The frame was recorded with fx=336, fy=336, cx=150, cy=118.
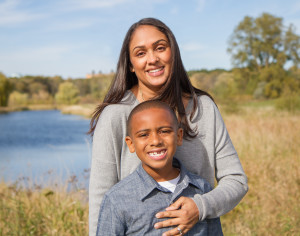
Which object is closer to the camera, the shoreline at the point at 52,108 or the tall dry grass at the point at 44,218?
the tall dry grass at the point at 44,218

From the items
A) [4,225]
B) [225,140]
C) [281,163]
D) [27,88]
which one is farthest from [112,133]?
[27,88]

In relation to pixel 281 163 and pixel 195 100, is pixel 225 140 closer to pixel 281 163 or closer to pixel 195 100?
pixel 195 100

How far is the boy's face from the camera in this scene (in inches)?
61.8

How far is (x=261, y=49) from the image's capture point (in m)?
33.4

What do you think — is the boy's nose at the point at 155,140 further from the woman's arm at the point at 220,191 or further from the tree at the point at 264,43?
the tree at the point at 264,43

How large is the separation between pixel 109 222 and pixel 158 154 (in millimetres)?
383

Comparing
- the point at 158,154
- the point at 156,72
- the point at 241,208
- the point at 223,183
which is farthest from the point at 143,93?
the point at 241,208

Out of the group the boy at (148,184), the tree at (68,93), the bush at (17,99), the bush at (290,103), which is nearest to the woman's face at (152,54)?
the boy at (148,184)

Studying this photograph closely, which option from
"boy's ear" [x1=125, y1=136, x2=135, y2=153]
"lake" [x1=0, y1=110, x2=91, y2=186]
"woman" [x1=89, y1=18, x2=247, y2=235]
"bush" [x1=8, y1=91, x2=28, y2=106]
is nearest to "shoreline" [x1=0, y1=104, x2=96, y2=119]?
"lake" [x1=0, y1=110, x2=91, y2=186]

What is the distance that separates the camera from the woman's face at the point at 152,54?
185cm

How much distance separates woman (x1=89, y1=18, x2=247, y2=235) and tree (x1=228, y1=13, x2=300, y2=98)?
1228 inches

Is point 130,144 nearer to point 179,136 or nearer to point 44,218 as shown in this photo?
point 179,136

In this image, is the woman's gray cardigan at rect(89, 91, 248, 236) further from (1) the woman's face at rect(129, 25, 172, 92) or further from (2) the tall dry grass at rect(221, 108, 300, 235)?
(2) the tall dry grass at rect(221, 108, 300, 235)

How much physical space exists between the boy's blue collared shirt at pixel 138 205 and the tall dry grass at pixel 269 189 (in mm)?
1891
